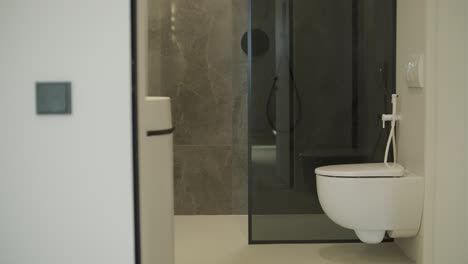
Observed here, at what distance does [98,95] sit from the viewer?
173 cm

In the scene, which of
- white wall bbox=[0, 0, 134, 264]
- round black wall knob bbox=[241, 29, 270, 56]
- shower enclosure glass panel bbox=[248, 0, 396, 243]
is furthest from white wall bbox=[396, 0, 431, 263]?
white wall bbox=[0, 0, 134, 264]

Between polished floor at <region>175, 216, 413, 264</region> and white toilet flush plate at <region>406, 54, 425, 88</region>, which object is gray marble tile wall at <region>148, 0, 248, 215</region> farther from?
white toilet flush plate at <region>406, 54, 425, 88</region>

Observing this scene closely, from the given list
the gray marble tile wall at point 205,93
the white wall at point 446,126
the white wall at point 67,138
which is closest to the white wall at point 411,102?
the white wall at point 446,126

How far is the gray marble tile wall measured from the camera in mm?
4496

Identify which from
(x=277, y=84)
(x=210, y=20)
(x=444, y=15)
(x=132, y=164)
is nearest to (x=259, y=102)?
(x=277, y=84)

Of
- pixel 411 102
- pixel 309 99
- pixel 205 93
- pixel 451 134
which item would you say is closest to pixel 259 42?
pixel 309 99

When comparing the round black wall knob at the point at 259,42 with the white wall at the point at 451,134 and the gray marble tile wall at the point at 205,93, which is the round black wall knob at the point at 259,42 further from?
the white wall at the point at 451,134

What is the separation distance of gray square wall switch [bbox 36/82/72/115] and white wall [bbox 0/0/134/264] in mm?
17

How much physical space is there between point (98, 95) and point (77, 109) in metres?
0.07

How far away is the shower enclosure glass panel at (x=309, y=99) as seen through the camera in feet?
12.3

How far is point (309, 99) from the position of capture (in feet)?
12.5

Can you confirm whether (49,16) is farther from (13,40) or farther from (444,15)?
(444,15)

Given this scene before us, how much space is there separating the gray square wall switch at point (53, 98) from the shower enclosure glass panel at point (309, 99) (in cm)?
218

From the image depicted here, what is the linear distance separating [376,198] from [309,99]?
822 mm
